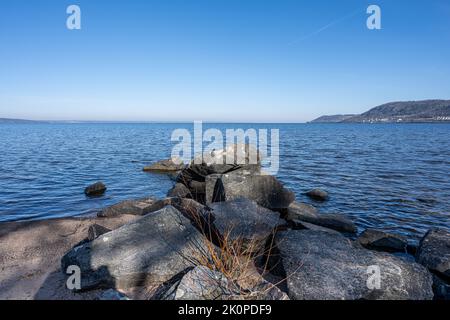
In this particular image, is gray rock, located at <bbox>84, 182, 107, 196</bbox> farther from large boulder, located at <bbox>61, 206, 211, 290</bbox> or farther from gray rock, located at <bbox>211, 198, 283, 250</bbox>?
gray rock, located at <bbox>211, 198, 283, 250</bbox>

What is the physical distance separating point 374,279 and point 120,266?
14.6 feet

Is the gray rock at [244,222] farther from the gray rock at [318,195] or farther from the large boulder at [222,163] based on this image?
the gray rock at [318,195]

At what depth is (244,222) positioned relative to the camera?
651 cm

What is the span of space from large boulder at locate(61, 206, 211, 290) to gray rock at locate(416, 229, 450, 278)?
5315 millimetres

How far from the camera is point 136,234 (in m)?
5.84

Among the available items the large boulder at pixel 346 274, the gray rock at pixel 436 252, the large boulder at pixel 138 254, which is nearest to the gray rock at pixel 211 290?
the large boulder at pixel 346 274

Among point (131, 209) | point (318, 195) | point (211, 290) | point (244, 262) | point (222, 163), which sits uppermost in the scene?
point (222, 163)

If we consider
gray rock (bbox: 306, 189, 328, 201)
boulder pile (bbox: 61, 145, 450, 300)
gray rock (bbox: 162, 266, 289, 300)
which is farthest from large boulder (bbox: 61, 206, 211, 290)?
gray rock (bbox: 306, 189, 328, 201)

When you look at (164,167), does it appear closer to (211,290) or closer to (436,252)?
(436,252)

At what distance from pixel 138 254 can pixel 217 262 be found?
5.38ft

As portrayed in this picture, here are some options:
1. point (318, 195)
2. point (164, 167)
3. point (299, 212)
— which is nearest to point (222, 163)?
point (299, 212)

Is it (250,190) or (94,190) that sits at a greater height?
(250,190)

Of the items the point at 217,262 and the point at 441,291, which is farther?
the point at 441,291

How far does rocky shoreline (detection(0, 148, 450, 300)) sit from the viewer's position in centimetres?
437
